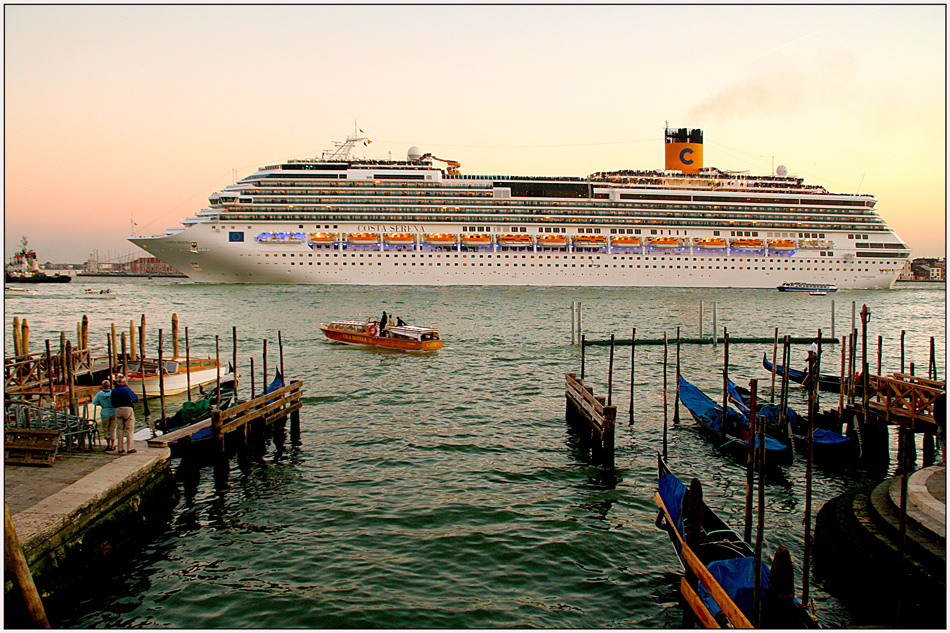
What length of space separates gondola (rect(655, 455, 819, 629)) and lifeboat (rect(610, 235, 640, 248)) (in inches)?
2264

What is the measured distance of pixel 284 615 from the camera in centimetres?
655

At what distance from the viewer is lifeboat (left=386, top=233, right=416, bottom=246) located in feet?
199

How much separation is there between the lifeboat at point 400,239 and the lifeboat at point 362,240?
1.22 metres

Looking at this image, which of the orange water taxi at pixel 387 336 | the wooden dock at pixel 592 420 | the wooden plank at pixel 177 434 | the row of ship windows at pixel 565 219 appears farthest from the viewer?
the row of ship windows at pixel 565 219

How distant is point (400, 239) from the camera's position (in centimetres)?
6091

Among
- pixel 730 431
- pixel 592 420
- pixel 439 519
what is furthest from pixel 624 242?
pixel 439 519

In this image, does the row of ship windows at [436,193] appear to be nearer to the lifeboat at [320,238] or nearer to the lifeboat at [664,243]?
the lifeboat at [664,243]

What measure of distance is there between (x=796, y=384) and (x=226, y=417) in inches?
652

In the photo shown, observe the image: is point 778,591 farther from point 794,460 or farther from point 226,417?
point 226,417

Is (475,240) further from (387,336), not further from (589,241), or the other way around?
(387,336)

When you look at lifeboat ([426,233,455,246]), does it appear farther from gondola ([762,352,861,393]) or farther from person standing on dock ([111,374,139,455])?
person standing on dock ([111,374,139,455])

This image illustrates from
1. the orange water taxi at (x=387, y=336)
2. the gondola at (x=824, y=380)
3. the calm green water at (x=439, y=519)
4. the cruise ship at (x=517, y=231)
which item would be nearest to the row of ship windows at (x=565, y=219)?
the cruise ship at (x=517, y=231)

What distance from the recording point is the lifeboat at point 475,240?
61.8 m

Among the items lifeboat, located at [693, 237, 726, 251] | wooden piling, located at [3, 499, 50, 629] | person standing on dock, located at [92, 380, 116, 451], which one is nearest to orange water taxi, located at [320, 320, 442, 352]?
person standing on dock, located at [92, 380, 116, 451]
